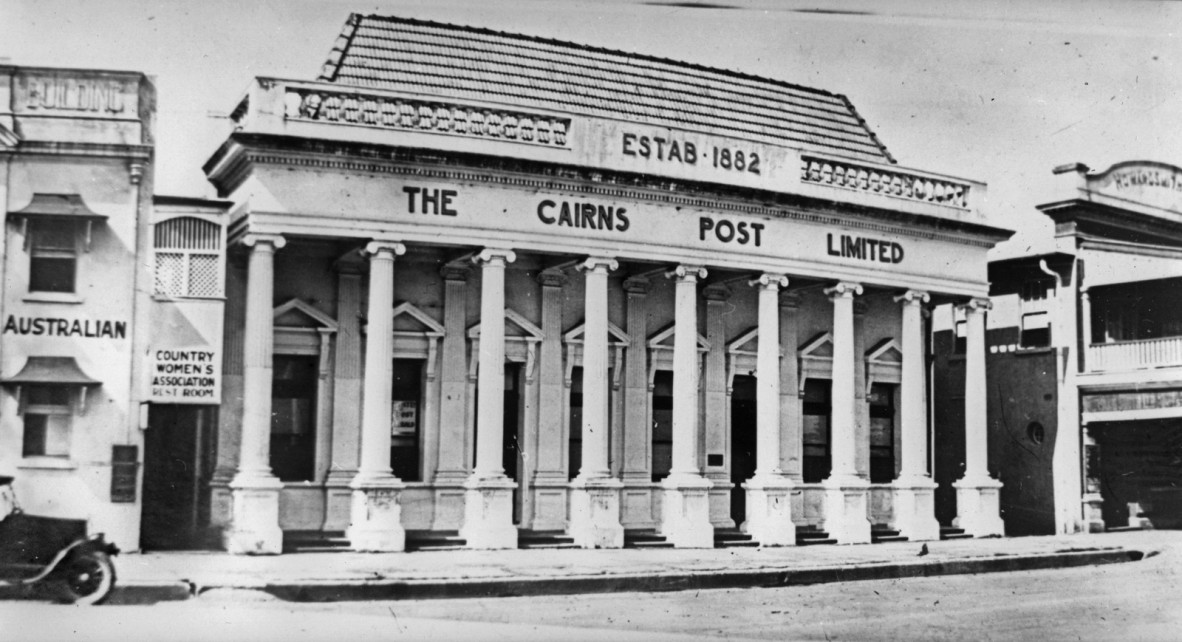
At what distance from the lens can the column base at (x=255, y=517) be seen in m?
16.4

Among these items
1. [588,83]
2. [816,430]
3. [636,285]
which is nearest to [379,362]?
[636,285]

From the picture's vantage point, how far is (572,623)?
40.4 ft

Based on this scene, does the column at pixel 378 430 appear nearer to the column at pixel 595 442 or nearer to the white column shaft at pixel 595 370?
the column at pixel 595 442

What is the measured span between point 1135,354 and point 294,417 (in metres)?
17.1

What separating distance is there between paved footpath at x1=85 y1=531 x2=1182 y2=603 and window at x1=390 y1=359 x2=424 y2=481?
2.43 m

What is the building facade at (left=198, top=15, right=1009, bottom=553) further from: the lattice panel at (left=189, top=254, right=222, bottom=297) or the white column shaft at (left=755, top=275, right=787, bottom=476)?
the lattice panel at (left=189, top=254, right=222, bottom=297)

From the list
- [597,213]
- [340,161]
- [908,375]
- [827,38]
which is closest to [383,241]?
[340,161]

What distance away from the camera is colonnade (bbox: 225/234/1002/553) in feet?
55.8

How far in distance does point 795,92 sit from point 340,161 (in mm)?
11120

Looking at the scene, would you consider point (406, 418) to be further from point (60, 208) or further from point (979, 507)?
point (979, 507)

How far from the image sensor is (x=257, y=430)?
55.3ft

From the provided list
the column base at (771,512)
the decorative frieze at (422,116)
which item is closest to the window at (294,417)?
the decorative frieze at (422,116)

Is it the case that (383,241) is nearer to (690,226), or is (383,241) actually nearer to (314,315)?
(314,315)

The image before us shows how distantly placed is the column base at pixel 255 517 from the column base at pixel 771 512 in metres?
8.28
